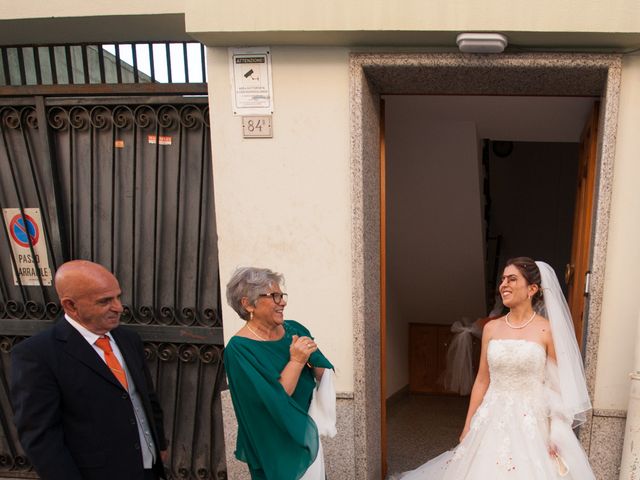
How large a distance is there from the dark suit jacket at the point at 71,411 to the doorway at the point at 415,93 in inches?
56.3

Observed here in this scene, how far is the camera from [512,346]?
98.9 inches

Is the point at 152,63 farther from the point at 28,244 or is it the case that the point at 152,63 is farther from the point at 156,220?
the point at 28,244

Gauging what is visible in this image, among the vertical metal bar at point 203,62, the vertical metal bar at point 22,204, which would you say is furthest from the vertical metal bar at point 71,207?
the vertical metal bar at point 203,62

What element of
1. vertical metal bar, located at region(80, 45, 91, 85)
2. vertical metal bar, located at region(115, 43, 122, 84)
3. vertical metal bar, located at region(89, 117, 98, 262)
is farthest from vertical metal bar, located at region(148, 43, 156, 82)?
vertical metal bar, located at region(89, 117, 98, 262)

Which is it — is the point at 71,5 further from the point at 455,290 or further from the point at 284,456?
the point at 455,290

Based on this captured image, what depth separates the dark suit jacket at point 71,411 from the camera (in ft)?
6.01

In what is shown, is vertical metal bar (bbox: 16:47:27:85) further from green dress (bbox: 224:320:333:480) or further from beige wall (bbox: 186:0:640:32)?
green dress (bbox: 224:320:333:480)

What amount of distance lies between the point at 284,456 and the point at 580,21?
8.99 ft

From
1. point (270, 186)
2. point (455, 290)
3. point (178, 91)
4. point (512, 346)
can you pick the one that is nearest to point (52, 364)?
point (270, 186)

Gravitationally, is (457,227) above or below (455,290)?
above

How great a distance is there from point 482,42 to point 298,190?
53.2 inches

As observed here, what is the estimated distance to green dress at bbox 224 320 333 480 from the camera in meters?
1.99

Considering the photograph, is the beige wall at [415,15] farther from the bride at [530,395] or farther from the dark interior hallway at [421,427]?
the dark interior hallway at [421,427]

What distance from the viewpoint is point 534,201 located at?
295 inches
